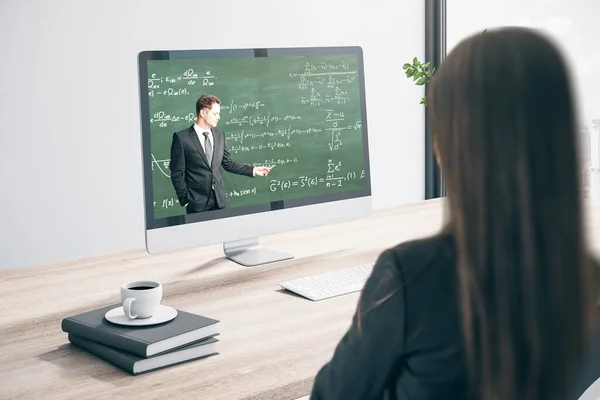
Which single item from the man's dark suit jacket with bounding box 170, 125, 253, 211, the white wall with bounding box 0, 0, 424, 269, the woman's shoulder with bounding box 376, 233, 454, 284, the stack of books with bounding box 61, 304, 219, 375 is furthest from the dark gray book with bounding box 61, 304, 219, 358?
the white wall with bounding box 0, 0, 424, 269

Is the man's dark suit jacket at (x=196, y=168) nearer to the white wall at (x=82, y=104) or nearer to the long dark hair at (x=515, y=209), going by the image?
the long dark hair at (x=515, y=209)

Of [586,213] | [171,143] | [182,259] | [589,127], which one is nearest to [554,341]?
[586,213]

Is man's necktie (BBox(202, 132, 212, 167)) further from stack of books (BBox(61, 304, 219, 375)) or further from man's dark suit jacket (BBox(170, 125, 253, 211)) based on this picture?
stack of books (BBox(61, 304, 219, 375))

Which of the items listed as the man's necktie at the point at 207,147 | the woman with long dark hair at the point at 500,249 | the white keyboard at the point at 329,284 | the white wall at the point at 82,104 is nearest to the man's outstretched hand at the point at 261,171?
the man's necktie at the point at 207,147

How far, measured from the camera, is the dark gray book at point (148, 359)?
1243 millimetres

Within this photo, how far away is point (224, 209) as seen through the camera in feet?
5.93

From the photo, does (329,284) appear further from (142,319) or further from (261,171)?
(142,319)

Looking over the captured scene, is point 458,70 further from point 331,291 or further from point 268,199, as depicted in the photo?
point 268,199

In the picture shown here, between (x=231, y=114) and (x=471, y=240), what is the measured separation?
1099 millimetres

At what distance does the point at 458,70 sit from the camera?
0.81 m

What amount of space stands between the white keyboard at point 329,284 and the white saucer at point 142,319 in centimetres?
33

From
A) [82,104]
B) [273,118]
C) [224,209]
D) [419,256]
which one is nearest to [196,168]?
[224,209]

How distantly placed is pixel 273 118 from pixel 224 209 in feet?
0.86

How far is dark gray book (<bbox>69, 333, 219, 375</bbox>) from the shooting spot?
1.24 m
